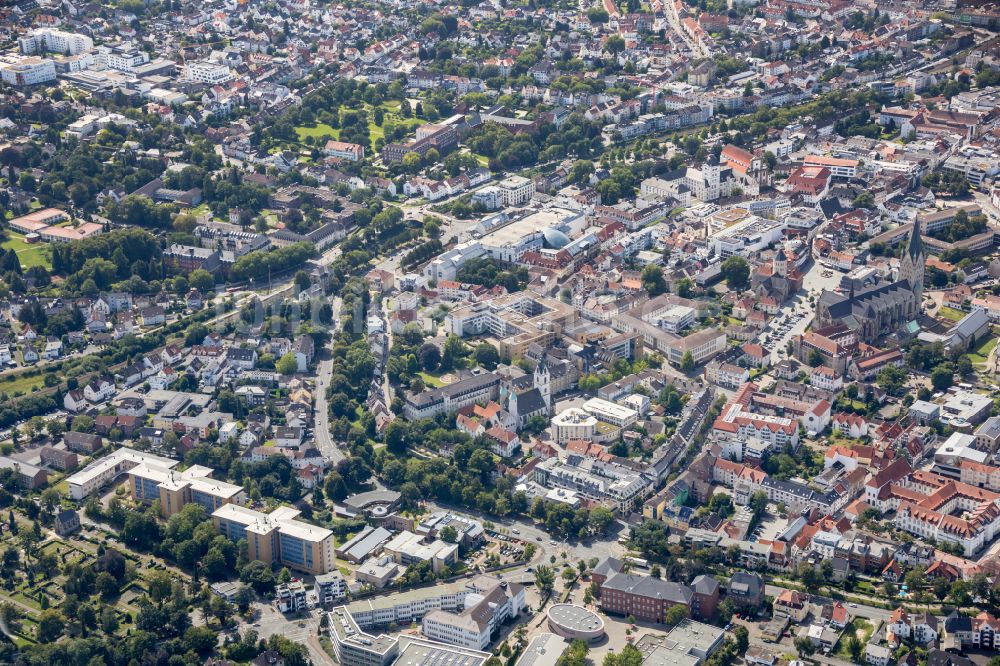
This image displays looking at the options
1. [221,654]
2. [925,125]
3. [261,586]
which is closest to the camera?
[221,654]

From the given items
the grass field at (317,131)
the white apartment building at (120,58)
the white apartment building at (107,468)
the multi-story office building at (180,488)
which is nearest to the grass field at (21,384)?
the white apartment building at (107,468)

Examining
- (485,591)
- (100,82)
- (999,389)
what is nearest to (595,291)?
(999,389)

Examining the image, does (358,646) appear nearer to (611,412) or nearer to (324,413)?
(324,413)

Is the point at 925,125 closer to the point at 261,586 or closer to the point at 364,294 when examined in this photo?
the point at 364,294

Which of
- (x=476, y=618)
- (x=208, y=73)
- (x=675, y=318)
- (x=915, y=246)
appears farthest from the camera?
(x=208, y=73)

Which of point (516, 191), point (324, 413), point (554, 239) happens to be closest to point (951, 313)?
point (554, 239)
